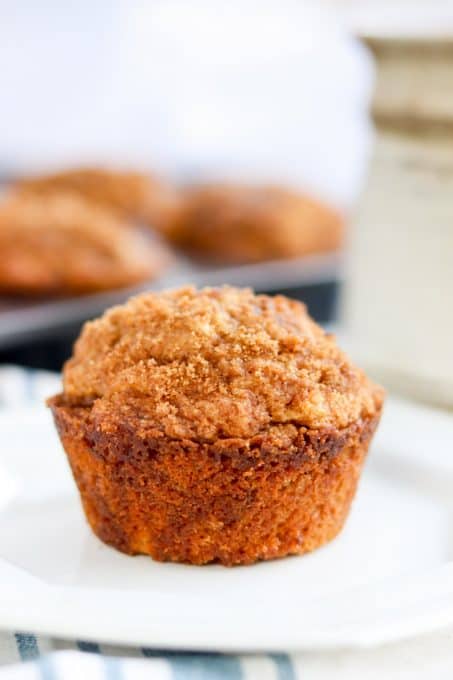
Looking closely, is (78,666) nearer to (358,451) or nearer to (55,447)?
(358,451)

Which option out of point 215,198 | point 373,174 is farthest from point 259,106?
point 373,174

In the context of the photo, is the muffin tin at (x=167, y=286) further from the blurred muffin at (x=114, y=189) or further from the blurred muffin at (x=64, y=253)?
the blurred muffin at (x=114, y=189)

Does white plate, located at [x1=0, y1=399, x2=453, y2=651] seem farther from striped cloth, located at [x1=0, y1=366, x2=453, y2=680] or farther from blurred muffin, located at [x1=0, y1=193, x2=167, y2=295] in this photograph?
blurred muffin, located at [x1=0, y1=193, x2=167, y2=295]

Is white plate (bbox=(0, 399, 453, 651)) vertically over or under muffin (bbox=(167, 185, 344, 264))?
over

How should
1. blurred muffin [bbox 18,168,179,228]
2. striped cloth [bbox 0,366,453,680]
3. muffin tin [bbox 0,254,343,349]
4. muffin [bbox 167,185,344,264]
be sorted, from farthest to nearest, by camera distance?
1. blurred muffin [bbox 18,168,179,228]
2. muffin [bbox 167,185,344,264]
3. muffin tin [bbox 0,254,343,349]
4. striped cloth [bbox 0,366,453,680]

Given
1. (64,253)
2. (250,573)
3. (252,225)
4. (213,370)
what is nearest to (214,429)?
(213,370)

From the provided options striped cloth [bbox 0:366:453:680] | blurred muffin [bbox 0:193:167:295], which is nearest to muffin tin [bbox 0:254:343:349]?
blurred muffin [bbox 0:193:167:295]
